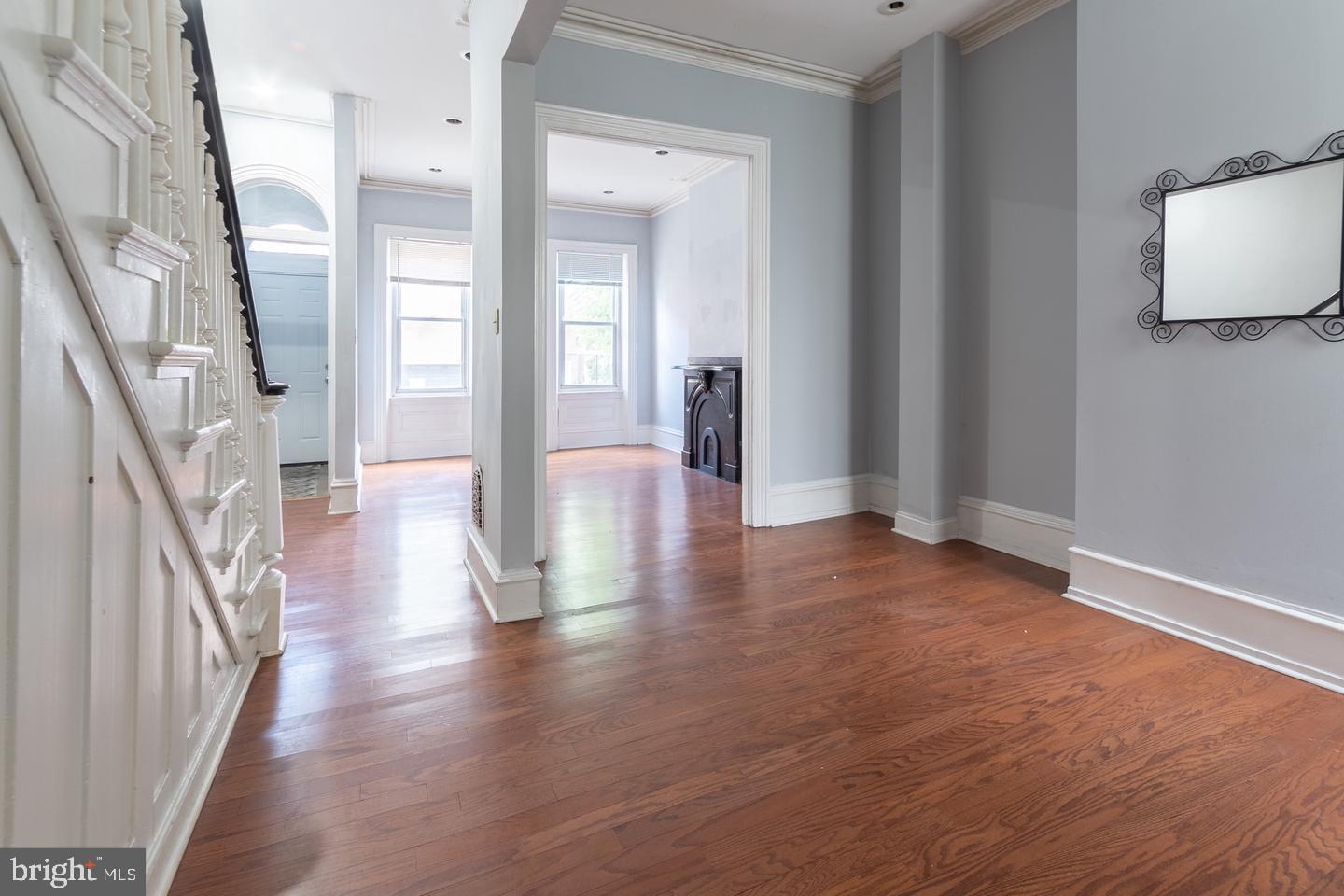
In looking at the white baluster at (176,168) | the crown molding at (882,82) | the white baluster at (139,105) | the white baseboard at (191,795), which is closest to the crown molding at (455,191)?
the crown molding at (882,82)

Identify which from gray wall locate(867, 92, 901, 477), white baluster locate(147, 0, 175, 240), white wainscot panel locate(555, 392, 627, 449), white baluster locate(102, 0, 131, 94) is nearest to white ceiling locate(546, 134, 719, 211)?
gray wall locate(867, 92, 901, 477)

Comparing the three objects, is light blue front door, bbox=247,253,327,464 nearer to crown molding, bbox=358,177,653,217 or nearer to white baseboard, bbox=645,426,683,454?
crown molding, bbox=358,177,653,217

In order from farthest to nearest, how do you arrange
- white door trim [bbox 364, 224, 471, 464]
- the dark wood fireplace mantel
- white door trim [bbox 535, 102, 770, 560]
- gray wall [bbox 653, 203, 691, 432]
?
gray wall [bbox 653, 203, 691, 432] < white door trim [bbox 364, 224, 471, 464] < the dark wood fireplace mantel < white door trim [bbox 535, 102, 770, 560]

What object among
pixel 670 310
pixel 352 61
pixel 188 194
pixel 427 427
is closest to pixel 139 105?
pixel 188 194

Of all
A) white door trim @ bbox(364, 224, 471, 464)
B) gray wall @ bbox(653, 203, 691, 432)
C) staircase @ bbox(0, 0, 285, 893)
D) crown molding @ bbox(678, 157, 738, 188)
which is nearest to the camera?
staircase @ bbox(0, 0, 285, 893)

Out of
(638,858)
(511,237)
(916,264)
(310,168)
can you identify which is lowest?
(638,858)

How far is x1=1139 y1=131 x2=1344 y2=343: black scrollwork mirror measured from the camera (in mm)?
2059

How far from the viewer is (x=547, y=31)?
231 centimetres

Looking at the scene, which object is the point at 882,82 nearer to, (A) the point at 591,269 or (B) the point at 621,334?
(A) the point at 591,269

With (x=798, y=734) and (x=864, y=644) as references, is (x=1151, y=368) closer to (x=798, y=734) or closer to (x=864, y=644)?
(x=864, y=644)

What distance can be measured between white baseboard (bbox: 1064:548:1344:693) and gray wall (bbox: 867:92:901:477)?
65.2 inches

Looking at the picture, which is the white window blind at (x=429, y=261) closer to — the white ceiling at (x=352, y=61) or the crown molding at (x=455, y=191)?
the crown molding at (x=455, y=191)

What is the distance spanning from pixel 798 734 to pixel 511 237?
200 cm

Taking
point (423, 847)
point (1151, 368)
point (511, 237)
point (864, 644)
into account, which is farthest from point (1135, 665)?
point (511, 237)
